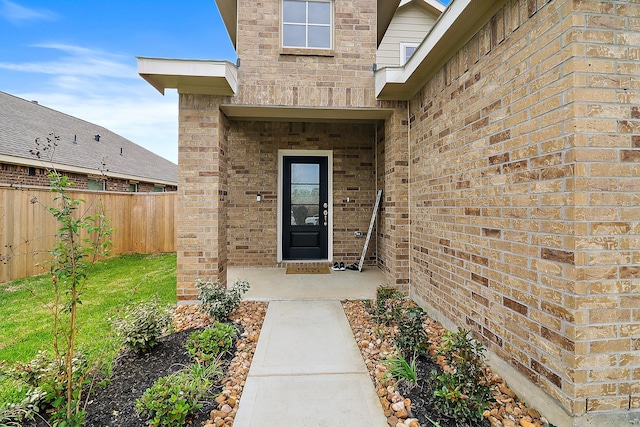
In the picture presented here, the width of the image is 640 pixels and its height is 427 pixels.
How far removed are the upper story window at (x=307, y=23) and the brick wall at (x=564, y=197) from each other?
2.66m

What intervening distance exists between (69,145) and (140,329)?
10553 mm

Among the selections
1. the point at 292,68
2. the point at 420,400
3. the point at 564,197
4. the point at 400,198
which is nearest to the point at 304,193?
the point at 400,198

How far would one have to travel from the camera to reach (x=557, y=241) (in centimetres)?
172

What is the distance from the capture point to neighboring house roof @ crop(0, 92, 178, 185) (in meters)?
7.61

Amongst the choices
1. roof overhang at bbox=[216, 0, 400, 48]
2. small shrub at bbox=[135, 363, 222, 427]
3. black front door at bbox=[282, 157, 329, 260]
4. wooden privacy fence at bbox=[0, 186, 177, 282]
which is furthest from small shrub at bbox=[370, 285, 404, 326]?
wooden privacy fence at bbox=[0, 186, 177, 282]

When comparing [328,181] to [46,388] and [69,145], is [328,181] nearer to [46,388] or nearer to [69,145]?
[46,388]

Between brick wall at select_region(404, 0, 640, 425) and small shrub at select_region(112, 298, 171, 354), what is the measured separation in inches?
112

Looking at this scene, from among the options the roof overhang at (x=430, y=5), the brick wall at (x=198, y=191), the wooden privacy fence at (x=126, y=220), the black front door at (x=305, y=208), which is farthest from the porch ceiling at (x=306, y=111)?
the roof overhang at (x=430, y=5)

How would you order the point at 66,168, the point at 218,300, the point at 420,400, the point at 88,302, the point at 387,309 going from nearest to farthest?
the point at 420,400 → the point at 218,300 → the point at 387,309 → the point at 88,302 → the point at 66,168

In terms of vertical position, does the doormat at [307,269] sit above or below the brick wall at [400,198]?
below

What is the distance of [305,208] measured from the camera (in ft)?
20.1

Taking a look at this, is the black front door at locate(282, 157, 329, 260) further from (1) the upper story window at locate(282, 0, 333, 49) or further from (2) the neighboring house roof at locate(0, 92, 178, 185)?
(2) the neighboring house roof at locate(0, 92, 178, 185)

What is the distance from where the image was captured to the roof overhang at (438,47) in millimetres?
2408

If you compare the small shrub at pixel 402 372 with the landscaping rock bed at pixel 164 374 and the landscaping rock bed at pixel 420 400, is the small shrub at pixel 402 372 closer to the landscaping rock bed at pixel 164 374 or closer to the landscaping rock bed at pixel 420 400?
the landscaping rock bed at pixel 420 400
